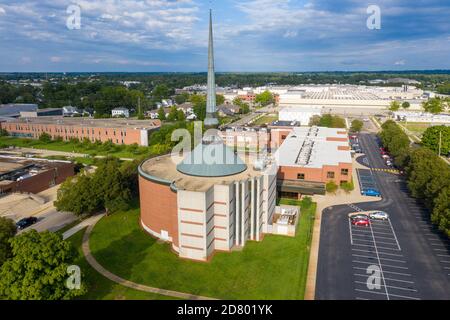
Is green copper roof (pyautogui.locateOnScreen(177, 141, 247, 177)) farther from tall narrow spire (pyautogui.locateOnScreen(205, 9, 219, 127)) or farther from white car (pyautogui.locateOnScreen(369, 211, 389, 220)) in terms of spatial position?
white car (pyautogui.locateOnScreen(369, 211, 389, 220))

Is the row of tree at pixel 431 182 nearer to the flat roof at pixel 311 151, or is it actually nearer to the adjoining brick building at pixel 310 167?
the adjoining brick building at pixel 310 167

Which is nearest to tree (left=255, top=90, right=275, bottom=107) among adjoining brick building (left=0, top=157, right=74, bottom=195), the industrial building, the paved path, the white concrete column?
the industrial building

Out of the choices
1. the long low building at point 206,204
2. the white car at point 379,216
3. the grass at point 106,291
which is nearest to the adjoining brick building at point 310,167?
Result: the white car at point 379,216

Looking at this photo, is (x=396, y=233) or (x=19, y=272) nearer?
(x=19, y=272)

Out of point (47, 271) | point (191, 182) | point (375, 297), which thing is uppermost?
point (191, 182)

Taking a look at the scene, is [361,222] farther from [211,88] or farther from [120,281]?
[120,281]
